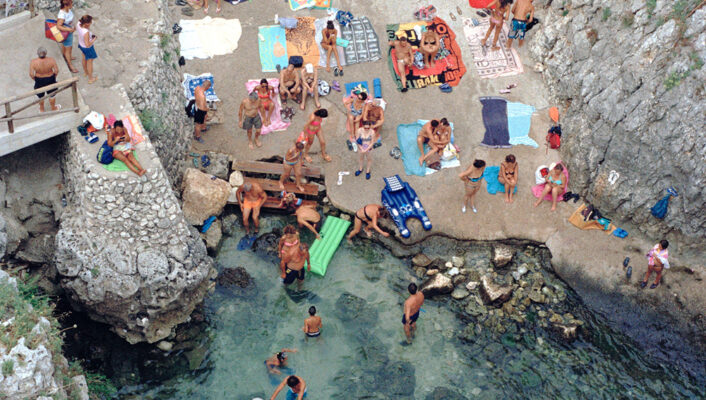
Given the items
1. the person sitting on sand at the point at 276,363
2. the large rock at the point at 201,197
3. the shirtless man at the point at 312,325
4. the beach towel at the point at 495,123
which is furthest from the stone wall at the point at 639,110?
the large rock at the point at 201,197

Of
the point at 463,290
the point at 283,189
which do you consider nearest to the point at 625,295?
A: the point at 463,290

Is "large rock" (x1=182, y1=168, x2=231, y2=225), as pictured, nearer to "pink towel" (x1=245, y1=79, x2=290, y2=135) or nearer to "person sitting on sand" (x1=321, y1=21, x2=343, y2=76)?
"pink towel" (x1=245, y1=79, x2=290, y2=135)

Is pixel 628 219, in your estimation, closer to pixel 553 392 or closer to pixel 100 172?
pixel 553 392

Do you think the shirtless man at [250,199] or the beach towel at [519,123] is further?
the beach towel at [519,123]

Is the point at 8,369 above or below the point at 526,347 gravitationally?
above

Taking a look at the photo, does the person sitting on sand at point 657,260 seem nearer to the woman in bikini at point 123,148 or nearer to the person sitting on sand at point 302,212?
the person sitting on sand at point 302,212

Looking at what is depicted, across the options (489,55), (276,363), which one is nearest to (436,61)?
(489,55)

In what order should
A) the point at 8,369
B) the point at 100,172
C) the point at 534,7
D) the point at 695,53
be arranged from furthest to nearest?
1. the point at 534,7
2. the point at 695,53
3. the point at 100,172
4. the point at 8,369

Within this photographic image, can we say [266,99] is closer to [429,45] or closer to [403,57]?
[403,57]
